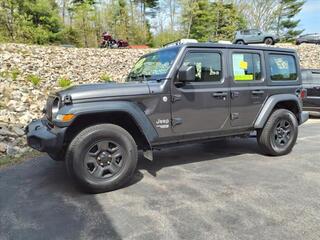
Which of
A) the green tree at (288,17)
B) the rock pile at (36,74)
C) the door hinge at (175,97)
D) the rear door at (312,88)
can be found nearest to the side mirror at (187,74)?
the door hinge at (175,97)

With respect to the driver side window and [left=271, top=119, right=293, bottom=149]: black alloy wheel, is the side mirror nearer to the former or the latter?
the driver side window

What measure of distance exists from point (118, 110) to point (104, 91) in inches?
11.6

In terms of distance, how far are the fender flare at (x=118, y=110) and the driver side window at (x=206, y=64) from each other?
1019mm

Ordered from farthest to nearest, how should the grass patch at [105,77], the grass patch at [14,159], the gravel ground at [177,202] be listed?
the grass patch at [105,77] < the grass patch at [14,159] < the gravel ground at [177,202]

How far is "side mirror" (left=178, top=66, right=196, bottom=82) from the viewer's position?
4277 millimetres

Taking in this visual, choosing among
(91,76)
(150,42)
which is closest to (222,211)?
(91,76)

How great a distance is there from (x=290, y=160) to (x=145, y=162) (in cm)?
241

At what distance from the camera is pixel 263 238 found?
2.89 meters

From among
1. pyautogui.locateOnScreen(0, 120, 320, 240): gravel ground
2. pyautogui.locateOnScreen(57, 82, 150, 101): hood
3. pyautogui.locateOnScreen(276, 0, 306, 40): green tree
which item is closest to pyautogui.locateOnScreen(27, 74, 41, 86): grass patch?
pyautogui.locateOnScreen(0, 120, 320, 240): gravel ground

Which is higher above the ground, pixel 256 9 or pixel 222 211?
pixel 256 9

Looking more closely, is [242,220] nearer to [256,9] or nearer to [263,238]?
[263,238]

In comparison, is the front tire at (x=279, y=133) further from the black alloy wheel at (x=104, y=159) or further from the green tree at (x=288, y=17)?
the green tree at (x=288, y=17)

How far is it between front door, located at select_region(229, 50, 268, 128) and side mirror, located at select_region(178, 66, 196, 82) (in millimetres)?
903

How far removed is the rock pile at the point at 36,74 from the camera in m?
7.49
